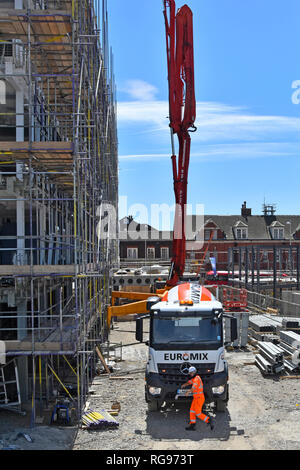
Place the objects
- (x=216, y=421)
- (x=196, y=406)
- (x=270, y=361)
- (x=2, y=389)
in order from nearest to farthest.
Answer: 1. (x=196, y=406)
2. (x=216, y=421)
3. (x=2, y=389)
4. (x=270, y=361)

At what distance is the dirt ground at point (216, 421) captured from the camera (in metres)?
10.5

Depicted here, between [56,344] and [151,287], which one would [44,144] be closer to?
[56,344]

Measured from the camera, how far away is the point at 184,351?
38.7ft

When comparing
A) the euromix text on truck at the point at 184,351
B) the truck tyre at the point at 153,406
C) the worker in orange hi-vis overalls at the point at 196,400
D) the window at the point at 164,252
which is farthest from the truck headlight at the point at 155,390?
the window at the point at 164,252

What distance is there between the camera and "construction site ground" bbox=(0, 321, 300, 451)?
34.3ft

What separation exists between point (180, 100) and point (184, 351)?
11467 millimetres

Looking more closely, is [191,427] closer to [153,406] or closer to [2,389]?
[153,406]

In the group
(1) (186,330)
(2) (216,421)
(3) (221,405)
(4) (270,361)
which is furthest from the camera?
(4) (270,361)

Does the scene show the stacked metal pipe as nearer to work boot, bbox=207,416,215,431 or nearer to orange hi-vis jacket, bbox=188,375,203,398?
work boot, bbox=207,416,215,431

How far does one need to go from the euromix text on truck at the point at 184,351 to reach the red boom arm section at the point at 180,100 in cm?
782

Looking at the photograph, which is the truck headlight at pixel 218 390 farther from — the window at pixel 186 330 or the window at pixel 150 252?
the window at pixel 150 252

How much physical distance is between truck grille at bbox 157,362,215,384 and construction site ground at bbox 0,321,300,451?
1109 millimetres

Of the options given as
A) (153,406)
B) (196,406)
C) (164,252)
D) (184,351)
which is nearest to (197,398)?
(196,406)
